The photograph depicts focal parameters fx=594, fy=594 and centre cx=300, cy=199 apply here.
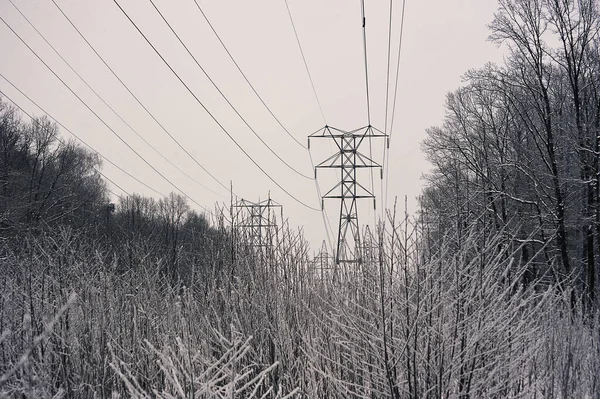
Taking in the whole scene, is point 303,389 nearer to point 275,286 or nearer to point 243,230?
point 275,286

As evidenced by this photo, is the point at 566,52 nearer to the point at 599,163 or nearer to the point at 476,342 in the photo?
the point at 599,163

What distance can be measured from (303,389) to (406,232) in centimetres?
208

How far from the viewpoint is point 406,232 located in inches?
212

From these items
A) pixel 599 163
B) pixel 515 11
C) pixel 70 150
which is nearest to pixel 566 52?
pixel 515 11

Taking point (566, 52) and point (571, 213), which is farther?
point (571, 213)

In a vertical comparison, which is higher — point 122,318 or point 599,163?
point 599,163

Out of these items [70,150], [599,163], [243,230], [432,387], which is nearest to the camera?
[432,387]

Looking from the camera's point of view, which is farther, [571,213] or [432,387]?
[571,213]

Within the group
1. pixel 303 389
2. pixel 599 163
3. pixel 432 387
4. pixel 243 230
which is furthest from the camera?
pixel 599 163

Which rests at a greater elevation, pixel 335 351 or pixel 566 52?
pixel 566 52

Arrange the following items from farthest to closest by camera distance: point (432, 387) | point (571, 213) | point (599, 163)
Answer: point (571, 213) → point (599, 163) → point (432, 387)

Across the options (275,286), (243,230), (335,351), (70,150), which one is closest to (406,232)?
(335,351)

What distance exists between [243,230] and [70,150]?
133 ft

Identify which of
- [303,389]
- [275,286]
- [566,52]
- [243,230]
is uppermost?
[566,52]
